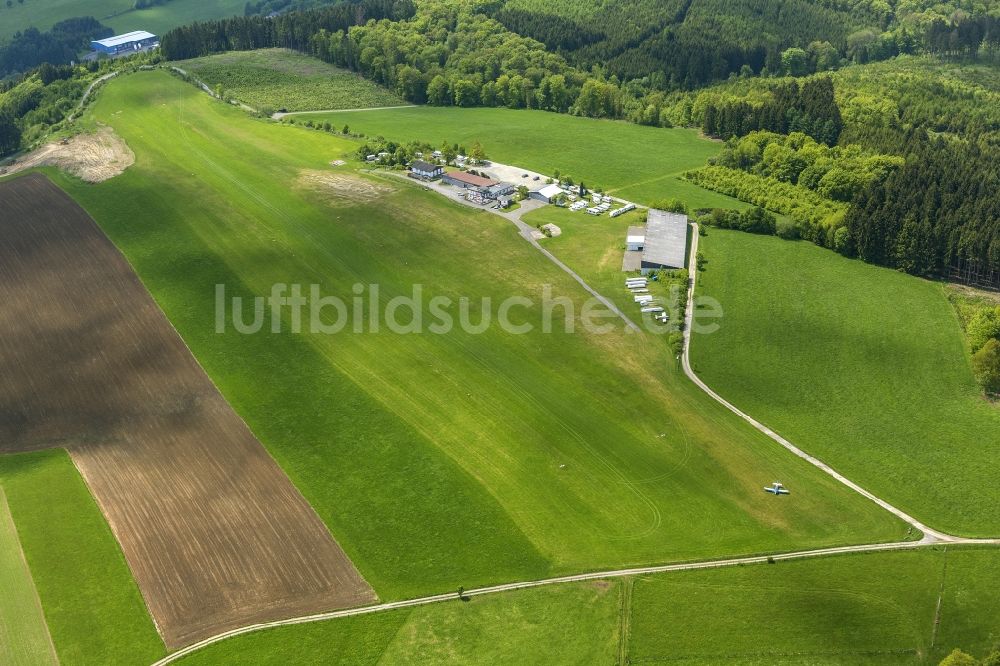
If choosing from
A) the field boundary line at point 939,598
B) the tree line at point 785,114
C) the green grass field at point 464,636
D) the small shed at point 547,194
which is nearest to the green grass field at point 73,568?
the green grass field at point 464,636

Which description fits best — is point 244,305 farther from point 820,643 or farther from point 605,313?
point 820,643

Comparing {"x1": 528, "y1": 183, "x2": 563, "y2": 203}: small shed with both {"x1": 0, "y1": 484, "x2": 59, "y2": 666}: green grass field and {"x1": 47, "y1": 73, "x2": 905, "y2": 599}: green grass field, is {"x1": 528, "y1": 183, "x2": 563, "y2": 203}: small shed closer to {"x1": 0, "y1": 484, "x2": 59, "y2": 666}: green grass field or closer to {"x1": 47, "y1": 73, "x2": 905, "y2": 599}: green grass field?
{"x1": 47, "y1": 73, "x2": 905, "y2": 599}: green grass field

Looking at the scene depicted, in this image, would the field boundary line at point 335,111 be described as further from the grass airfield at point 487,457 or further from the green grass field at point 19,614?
the green grass field at point 19,614

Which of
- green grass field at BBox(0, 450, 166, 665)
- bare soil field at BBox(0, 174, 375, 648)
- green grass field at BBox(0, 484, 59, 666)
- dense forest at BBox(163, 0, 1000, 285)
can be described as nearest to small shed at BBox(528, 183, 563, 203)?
dense forest at BBox(163, 0, 1000, 285)

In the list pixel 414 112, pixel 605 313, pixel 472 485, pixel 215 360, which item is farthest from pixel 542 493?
pixel 414 112

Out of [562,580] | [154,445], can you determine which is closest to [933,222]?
[562,580]

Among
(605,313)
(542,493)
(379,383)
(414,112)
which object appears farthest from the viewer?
(414,112)
